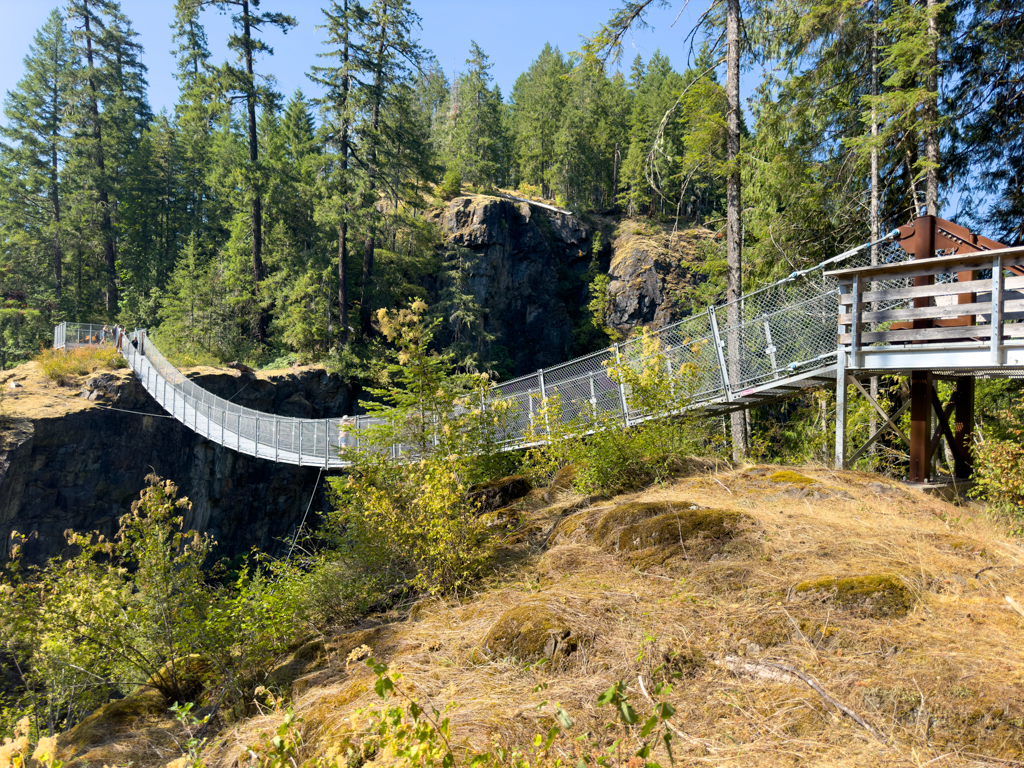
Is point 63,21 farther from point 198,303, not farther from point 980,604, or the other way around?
point 980,604

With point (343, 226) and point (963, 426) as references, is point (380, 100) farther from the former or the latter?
point (963, 426)

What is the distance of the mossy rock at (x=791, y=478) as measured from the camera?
5.09m

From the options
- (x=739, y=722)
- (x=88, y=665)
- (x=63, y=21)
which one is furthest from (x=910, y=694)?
(x=63, y=21)

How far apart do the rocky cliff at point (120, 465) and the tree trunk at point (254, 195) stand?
508 centimetres

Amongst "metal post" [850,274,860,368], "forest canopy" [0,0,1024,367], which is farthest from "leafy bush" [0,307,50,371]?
"metal post" [850,274,860,368]

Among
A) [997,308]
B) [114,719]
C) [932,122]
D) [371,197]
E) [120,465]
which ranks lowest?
[120,465]

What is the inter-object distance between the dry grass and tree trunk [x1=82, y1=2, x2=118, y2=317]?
2976 cm

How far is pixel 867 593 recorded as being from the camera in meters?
2.92

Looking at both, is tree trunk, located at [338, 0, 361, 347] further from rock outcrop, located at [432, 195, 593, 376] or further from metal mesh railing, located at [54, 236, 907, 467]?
metal mesh railing, located at [54, 236, 907, 467]

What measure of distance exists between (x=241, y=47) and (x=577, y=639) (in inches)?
1011

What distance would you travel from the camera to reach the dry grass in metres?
2.07

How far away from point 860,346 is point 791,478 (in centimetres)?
157

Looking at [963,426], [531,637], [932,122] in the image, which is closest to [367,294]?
[932,122]

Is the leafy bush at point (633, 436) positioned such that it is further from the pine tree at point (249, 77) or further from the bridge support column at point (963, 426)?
the pine tree at point (249, 77)
